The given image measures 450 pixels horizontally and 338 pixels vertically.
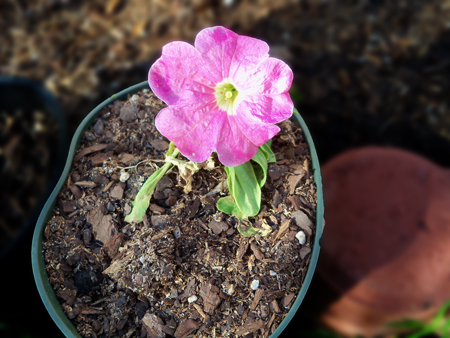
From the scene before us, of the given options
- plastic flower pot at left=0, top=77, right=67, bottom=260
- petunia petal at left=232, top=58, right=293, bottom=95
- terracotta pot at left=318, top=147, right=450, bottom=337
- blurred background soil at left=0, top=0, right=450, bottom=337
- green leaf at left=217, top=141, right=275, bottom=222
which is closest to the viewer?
petunia petal at left=232, top=58, right=293, bottom=95

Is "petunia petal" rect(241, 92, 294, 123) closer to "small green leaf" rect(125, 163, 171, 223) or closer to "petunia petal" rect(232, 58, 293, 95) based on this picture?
"petunia petal" rect(232, 58, 293, 95)

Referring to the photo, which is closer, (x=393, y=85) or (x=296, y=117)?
(x=296, y=117)

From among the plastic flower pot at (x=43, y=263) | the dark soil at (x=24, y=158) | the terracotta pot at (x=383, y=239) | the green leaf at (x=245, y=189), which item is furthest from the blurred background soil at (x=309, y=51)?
the green leaf at (x=245, y=189)

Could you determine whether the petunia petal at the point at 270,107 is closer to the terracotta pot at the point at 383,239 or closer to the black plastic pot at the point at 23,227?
the terracotta pot at the point at 383,239

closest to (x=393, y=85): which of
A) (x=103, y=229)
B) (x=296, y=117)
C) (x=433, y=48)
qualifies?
(x=433, y=48)

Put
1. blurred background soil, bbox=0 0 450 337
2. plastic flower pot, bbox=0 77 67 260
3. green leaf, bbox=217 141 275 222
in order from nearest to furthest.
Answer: green leaf, bbox=217 141 275 222
plastic flower pot, bbox=0 77 67 260
blurred background soil, bbox=0 0 450 337

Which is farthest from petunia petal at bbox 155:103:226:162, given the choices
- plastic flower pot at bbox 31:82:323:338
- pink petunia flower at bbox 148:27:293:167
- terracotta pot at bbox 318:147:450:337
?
terracotta pot at bbox 318:147:450:337

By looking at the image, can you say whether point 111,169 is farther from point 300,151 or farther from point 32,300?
point 32,300
